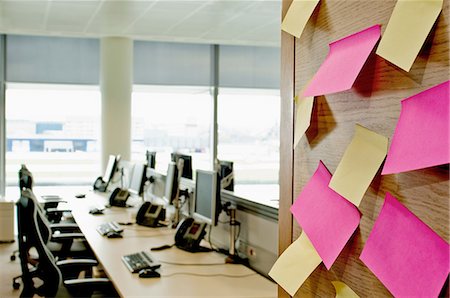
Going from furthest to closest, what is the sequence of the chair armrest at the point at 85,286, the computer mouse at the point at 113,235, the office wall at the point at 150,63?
the office wall at the point at 150,63 < the computer mouse at the point at 113,235 < the chair armrest at the point at 85,286

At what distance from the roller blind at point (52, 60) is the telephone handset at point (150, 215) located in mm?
3825

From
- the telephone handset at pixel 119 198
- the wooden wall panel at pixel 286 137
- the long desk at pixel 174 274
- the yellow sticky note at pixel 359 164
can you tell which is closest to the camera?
the yellow sticky note at pixel 359 164

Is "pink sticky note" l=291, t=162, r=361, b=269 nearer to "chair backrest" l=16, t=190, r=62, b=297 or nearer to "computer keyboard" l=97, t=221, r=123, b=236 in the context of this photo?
"chair backrest" l=16, t=190, r=62, b=297

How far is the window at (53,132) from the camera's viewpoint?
7629 mm

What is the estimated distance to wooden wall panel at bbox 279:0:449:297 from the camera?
0.55 m

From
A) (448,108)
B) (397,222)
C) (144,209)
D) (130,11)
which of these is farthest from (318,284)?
(130,11)

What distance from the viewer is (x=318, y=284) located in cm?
79

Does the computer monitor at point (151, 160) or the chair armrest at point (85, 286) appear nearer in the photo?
the chair armrest at point (85, 286)

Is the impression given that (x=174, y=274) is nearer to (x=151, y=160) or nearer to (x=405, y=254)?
(x=405, y=254)

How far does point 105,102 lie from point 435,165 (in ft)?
24.0

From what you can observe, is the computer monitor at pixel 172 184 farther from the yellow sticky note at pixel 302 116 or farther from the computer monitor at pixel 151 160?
the yellow sticky note at pixel 302 116

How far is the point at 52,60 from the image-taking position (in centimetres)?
763

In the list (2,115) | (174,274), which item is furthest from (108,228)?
(2,115)

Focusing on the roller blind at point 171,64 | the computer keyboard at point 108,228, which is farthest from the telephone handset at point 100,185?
the computer keyboard at point 108,228
